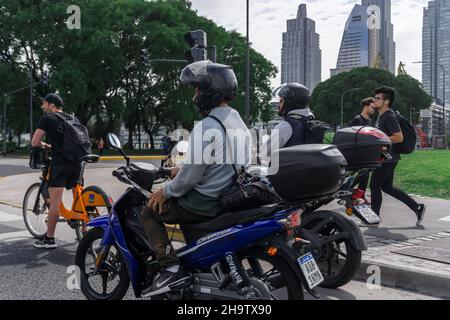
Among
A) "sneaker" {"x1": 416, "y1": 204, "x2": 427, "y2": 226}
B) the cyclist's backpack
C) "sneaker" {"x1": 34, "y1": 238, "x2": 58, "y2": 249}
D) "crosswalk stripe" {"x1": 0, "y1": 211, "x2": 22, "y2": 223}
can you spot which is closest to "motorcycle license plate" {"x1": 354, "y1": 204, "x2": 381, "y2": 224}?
"sneaker" {"x1": 416, "y1": 204, "x2": 427, "y2": 226}

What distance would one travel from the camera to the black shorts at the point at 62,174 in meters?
6.00

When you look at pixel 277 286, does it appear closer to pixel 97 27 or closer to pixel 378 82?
pixel 97 27

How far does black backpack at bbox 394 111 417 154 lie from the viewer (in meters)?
6.95

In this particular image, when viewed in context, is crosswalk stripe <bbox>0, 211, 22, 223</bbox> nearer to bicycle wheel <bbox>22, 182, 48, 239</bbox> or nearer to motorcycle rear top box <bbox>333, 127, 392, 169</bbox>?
A: bicycle wheel <bbox>22, 182, 48, 239</bbox>

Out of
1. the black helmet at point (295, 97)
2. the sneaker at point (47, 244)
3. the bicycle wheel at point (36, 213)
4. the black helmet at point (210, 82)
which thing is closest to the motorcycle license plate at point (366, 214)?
the black helmet at point (295, 97)

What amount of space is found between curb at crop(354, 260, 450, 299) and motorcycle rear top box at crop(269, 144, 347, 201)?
1850mm

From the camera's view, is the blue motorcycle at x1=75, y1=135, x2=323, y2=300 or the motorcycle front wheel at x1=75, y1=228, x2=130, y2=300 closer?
the blue motorcycle at x1=75, y1=135, x2=323, y2=300

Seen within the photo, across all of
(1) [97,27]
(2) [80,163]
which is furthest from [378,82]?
(2) [80,163]

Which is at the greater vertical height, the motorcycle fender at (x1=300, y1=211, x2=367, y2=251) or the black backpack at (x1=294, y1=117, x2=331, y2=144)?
the black backpack at (x1=294, y1=117, x2=331, y2=144)

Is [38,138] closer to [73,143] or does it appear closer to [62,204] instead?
[73,143]

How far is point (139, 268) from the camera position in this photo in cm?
379

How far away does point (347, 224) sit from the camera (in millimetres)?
4219

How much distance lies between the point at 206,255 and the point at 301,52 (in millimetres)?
19923

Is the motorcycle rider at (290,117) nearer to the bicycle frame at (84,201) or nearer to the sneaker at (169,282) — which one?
the sneaker at (169,282)
